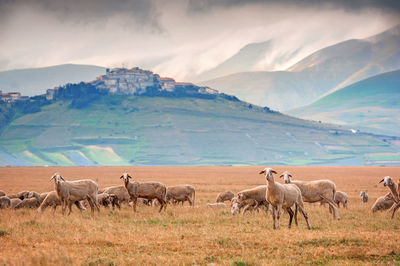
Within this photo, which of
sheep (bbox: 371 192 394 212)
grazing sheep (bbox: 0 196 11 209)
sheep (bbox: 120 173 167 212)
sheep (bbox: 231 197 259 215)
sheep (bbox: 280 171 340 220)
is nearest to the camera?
sheep (bbox: 280 171 340 220)

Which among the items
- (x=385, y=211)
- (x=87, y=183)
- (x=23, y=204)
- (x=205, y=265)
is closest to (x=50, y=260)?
(x=205, y=265)

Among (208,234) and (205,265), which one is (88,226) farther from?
(205,265)

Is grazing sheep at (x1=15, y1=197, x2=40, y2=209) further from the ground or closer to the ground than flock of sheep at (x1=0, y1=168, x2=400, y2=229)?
closer to the ground

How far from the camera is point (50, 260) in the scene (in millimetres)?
14969

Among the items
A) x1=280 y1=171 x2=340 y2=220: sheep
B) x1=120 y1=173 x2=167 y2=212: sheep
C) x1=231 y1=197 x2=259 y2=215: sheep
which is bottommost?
x1=231 y1=197 x2=259 y2=215: sheep

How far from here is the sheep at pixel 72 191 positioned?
27.3 metres

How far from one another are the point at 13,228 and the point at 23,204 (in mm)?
10439

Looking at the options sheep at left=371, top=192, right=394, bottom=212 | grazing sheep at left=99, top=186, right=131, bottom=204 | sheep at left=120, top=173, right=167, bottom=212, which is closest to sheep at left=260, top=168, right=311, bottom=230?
sheep at left=371, top=192, right=394, bottom=212

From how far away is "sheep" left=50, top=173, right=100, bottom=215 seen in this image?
2733cm

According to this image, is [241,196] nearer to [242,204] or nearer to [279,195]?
[242,204]

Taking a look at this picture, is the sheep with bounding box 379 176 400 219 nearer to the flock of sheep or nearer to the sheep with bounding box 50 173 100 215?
the flock of sheep

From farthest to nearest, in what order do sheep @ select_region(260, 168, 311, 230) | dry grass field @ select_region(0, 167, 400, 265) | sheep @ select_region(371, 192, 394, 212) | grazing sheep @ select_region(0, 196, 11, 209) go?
grazing sheep @ select_region(0, 196, 11, 209), sheep @ select_region(371, 192, 394, 212), sheep @ select_region(260, 168, 311, 230), dry grass field @ select_region(0, 167, 400, 265)

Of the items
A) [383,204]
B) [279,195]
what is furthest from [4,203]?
[383,204]

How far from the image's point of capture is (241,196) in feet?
96.6
